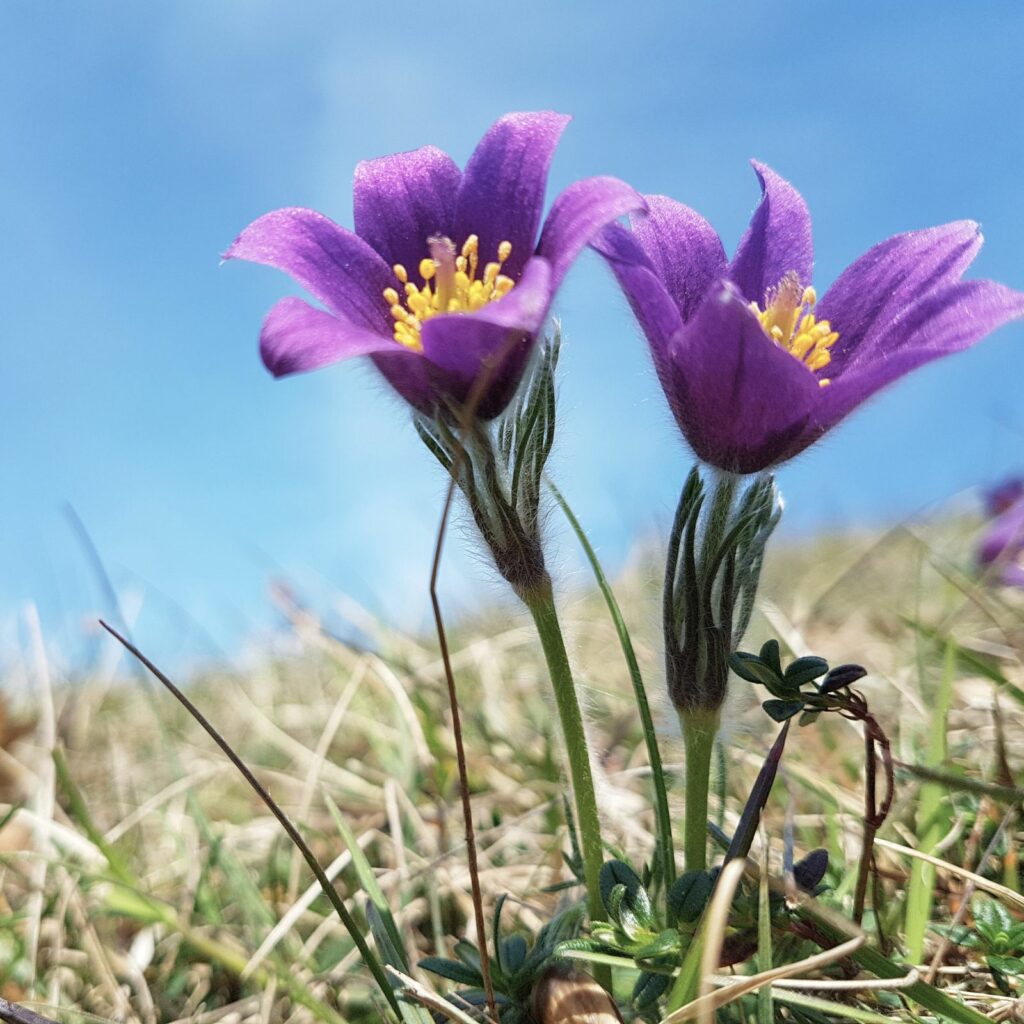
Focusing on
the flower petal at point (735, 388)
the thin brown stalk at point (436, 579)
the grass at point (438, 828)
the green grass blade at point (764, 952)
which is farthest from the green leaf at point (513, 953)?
the flower petal at point (735, 388)

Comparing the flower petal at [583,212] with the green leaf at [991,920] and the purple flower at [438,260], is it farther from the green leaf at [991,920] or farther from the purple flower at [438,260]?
the green leaf at [991,920]

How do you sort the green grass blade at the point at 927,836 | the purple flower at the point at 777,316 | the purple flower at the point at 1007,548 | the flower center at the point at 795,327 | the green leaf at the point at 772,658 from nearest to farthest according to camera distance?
1. the purple flower at the point at 777,316
2. the green leaf at the point at 772,658
3. the flower center at the point at 795,327
4. the green grass blade at the point at 927,836
5. the purple flower at the point at 1007,548

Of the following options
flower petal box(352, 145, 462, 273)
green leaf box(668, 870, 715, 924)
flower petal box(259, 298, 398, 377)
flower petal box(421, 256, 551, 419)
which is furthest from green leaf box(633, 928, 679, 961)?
flower petal box(352, 145, 462, 273)

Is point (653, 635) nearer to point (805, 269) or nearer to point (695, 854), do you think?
point (695, 854)

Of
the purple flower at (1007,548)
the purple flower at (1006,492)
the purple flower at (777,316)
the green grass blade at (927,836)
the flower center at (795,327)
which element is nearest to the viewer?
the purple flower at (777,316)

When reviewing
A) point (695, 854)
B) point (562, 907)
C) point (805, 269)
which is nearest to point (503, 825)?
point (562, 907)
